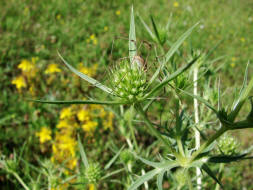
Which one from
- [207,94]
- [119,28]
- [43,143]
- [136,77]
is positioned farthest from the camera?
[119,28]

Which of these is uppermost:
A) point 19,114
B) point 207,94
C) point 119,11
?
point 119,11

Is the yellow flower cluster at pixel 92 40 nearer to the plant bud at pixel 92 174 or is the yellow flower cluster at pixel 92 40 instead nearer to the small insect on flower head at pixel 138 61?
the plant bud at pixel 92 174

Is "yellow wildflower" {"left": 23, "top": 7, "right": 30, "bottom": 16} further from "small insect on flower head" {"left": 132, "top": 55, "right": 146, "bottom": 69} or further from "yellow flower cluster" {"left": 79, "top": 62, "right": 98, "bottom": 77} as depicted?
"small insect on flower head" {"left": 132, "top": 55, "right": 146, "bottom": 69}

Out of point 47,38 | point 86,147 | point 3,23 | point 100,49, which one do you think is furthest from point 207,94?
point 3,23

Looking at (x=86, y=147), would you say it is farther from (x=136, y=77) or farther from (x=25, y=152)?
(x=136, y=77)

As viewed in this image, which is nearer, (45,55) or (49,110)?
(49,110)

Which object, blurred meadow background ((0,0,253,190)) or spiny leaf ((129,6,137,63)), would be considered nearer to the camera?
spiny leaf ((129,6,137,63))

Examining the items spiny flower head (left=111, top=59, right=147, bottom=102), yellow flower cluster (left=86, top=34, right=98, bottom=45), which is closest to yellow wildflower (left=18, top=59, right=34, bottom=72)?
yellow flower cluster (left=86, top=34, right=98, bottom=45)

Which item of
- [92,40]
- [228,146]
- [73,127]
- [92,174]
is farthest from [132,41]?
[92,40]

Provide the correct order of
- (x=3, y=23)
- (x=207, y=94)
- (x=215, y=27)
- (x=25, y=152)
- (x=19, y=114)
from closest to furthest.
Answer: (x=207, y=94) → (x=25, y=152) → (x=19, y=114) → (x=3, y=23) → (x=215, y=27)
